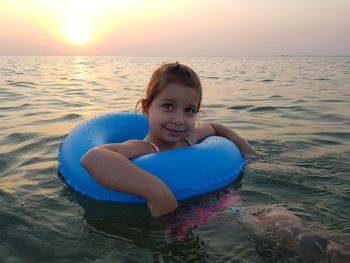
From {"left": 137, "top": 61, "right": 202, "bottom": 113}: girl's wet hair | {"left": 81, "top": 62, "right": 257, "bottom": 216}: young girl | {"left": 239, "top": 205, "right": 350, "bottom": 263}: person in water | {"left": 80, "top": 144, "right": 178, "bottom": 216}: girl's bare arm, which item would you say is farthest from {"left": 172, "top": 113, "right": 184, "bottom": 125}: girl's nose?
{"left": 239, "top": 205, "right": 350, "bottom": 263}: person in water

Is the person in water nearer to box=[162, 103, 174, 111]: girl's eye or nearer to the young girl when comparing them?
the young girl

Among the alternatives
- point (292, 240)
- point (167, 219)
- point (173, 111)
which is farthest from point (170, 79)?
point (292, 240)

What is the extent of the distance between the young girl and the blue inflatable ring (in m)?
0.20

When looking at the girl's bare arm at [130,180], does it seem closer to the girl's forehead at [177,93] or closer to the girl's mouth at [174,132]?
the girl's mouth at [174,132]

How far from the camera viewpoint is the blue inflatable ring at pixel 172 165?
2.91m

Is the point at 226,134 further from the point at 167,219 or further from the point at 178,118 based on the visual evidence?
the point at 167,219

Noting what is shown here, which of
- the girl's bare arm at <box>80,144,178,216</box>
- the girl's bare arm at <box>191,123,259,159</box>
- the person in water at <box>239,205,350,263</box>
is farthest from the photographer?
the girl's bare arm at <box>191,123,259,159</box>

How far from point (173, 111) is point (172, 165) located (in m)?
0.43

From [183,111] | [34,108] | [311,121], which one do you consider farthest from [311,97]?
[183,111]

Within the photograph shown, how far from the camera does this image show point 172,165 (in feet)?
9.60

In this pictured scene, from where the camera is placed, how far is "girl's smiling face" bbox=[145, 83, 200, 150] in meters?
2.98

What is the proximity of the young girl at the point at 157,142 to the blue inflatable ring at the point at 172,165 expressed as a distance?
0.20 meters

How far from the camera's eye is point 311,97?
9930 millimetres

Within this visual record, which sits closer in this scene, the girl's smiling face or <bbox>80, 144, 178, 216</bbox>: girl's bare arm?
<bbox>80, 144, 178, 216</bbox>: girl's bare arm
